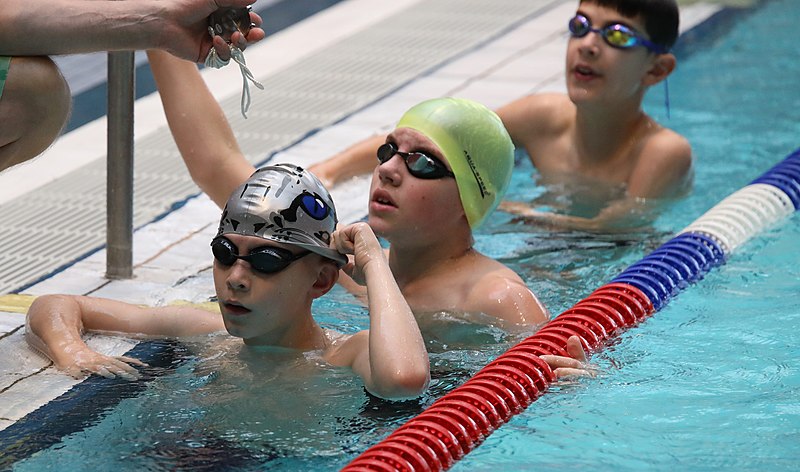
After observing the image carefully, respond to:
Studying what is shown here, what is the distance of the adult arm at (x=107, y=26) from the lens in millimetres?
3205

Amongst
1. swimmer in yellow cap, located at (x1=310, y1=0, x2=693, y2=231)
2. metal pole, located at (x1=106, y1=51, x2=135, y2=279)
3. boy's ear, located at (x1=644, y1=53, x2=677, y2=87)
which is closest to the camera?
metal pole, located at (x1=106, y1=51, x2=135, y2=279)

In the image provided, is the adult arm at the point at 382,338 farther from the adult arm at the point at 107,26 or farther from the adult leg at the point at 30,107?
the adult leg at the point at 30,107

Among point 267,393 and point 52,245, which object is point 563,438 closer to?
point 267,393

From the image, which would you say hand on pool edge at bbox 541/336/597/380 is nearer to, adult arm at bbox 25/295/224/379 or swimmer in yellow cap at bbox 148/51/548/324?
swimmer in yellow cap at bbox 148/51/548/324

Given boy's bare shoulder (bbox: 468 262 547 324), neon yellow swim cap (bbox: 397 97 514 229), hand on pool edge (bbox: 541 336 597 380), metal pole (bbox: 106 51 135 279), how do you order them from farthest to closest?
metal pole (bbox: 106 51 135 279) → neon yellow swim cap (bbox: 397 97 514 229) → boy's bare shoulder (bbox: 468 262 547 324) → hand on pool edge (bbox: 541 336 597 380)

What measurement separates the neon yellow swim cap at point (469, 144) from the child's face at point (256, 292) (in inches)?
28.4

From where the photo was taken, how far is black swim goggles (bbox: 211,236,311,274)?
3.28m

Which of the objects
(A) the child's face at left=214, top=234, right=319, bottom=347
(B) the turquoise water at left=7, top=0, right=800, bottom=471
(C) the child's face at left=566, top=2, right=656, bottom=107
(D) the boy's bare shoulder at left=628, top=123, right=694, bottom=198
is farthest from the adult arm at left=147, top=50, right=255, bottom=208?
(D) the boy's bare shoulder at left=628, top=123, right=694, bottom=198

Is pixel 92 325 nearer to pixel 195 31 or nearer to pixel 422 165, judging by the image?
pixel 195 31

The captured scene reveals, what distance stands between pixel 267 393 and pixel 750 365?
151 centimetres

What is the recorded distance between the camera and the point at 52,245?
477 centimetres

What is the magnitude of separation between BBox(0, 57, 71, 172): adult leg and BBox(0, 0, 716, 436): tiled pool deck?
66 centimetres

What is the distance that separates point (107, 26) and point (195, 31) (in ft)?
0.74

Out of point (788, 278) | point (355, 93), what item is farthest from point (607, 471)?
point (355, 93)
